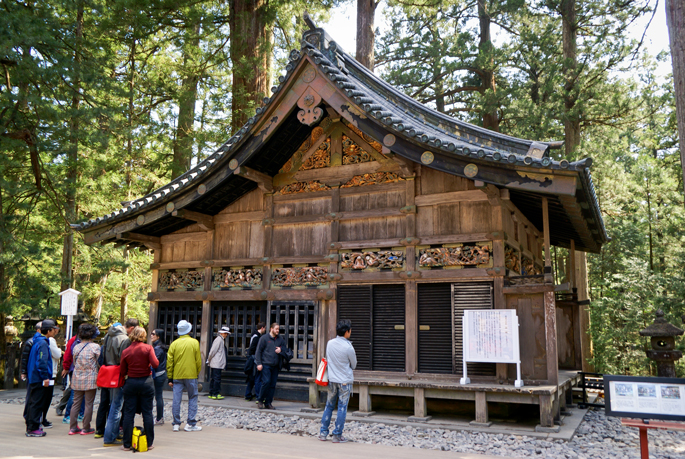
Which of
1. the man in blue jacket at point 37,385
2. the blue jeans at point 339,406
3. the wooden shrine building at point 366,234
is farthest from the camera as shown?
the wooden shrine building at point 366,234

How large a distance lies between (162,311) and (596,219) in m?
10.3

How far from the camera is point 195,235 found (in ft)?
40.4

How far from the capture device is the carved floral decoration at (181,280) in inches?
479

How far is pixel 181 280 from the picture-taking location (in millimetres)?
12391

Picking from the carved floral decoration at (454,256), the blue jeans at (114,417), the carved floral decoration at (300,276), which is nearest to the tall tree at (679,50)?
the carved floral decoration at (454,256)

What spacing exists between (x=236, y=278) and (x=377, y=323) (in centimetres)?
360

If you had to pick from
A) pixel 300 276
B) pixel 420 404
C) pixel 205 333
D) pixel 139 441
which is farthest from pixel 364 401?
pixel 205 333

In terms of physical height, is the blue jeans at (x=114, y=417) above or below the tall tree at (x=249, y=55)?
below

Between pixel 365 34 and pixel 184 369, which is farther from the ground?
pixel 365 34

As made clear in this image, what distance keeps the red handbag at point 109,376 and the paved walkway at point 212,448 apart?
2.75ft

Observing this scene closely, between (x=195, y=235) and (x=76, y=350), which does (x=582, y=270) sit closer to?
(x=195, y=235)

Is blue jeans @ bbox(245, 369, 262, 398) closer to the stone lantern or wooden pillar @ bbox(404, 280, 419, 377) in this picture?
wooden pillar @ bbox(404, 280, 419, 377)

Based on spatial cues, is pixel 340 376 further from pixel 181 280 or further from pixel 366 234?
pixel 181 280

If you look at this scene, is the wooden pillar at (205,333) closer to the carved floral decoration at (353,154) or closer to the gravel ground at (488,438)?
the gravel ground at (488,438)
